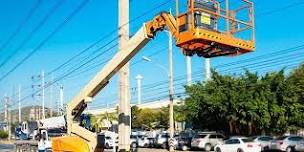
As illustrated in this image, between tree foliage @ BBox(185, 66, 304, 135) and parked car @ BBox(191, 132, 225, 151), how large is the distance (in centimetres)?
215

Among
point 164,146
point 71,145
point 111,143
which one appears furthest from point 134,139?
point 71,145

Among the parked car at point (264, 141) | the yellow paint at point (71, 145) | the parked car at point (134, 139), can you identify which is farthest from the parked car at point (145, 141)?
the yellow paint at point (71, 145)

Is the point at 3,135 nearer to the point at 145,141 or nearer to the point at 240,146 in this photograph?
the point at 145,141

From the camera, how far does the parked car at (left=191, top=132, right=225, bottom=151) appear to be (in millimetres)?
46594

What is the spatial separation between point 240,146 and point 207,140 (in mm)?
7537

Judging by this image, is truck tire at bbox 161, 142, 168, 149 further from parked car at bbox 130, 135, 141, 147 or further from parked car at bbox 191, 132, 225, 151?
parked car at bbox 191, 132, 225, 151

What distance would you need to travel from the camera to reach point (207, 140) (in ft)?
153

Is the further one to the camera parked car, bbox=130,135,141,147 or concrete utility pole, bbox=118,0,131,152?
parked car, bbox=130,135,141,147

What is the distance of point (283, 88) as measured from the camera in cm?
4728

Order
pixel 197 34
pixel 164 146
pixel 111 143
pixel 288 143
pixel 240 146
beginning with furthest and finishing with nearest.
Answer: pixel 164 146, pixel 288 143, pixel 240 146, pixel 111 143, pixel 197 34

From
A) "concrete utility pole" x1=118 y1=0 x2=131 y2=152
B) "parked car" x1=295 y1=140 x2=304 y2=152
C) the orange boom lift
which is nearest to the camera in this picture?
the orange boom lift

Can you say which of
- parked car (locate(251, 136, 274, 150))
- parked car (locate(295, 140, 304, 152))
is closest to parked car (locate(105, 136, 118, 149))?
parked car (locate(251, 136, 274, 150))

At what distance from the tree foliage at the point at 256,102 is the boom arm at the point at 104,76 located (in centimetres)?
2742

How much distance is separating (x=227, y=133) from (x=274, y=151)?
884 centimetres
